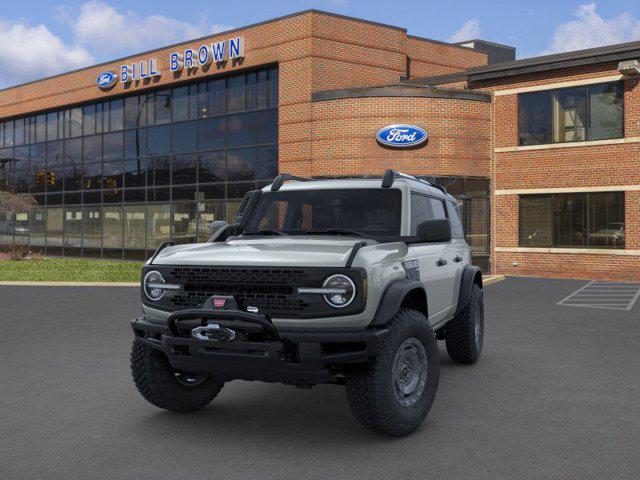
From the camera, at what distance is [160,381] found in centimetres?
571

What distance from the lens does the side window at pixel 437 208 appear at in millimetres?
7238

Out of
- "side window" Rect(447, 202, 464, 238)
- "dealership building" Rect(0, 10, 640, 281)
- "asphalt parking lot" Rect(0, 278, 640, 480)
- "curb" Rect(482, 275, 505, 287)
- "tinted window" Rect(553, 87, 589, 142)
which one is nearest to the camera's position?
"asphalt parking lot" Rect(0, 278, 640, 480)

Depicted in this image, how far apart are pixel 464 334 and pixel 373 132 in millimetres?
16497

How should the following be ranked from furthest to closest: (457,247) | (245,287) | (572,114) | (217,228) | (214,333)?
(572,114), (457,247), (217,228), (245,287), (214,333)

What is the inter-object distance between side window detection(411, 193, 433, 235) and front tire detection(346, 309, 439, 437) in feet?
3.86

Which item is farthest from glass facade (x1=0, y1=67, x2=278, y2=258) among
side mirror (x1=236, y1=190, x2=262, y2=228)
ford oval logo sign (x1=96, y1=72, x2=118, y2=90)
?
side mirror (x1=236, y1=190, x2=262, y2=228)

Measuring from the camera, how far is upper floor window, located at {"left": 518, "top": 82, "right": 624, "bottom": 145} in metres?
21.9

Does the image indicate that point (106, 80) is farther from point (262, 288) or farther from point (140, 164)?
point (262, 288)

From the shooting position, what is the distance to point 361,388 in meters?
4.98

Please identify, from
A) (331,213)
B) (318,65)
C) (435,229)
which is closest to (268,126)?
(318,65)

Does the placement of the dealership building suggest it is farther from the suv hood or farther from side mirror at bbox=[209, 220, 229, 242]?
the suv hood

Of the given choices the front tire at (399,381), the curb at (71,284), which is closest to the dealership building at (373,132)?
the curb at (71,284)

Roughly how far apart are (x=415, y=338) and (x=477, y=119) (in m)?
19.8

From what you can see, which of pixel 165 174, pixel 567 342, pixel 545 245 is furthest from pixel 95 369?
pixel 165 174
